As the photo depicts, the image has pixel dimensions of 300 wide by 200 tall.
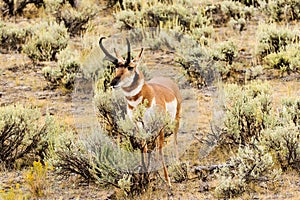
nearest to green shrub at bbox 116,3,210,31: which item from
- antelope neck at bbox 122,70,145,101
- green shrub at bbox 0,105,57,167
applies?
green shrub at bbox 0,105,57,167

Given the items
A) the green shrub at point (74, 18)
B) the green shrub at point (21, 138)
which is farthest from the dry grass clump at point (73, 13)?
the green shrub at point (21, 138)

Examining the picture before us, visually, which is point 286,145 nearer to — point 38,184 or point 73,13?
point 38,184

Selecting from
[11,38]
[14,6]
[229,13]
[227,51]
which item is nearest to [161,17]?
[229,13]

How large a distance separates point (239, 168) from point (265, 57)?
13.7ft

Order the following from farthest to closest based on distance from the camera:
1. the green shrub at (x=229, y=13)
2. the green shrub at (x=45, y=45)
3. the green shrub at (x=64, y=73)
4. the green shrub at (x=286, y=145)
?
the green shrub at (x=229, y=13) → the green shrub at (x=45, y=45) → the green shrub at (x=64, y=73) → the green shrub at (x=286, y=145)

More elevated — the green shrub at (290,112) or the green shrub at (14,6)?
the green shrub at (14,6)

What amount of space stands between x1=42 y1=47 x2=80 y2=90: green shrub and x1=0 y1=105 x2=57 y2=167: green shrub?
2302 millimetres

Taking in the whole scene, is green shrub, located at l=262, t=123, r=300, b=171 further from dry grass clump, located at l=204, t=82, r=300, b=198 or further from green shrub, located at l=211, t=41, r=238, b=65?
green shrub, located at l=211, t=41, r=238, b=65

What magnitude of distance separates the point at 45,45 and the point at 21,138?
3941 mm

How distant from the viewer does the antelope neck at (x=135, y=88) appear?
505 cm

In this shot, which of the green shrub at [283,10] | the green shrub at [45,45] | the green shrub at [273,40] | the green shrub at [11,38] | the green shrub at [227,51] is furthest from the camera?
the green shrub at [283,10]

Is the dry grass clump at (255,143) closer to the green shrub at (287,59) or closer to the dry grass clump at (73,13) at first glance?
the green shrub at (287,59)

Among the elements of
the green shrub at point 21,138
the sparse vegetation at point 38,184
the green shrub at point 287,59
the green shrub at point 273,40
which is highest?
the green shrub at point 273,40

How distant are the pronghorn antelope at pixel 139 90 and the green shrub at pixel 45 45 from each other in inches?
177
